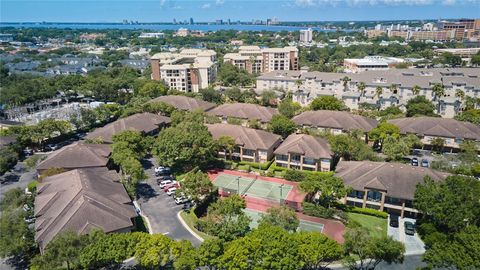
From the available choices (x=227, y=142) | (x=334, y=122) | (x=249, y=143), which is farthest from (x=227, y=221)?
(x=334, y=122)

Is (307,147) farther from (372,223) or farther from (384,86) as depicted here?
(384,86)

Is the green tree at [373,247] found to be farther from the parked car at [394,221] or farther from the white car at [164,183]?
the white car at [164,183]

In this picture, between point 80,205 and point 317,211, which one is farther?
point 317,211

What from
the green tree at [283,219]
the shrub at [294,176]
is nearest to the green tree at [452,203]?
the green tree at [283,219]

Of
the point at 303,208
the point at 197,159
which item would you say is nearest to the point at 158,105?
the point at 197,159

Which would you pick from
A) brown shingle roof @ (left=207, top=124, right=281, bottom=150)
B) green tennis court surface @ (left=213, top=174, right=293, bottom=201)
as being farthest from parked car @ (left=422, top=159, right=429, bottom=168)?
brown shingle roof @ (left=207, top=124, right=281, bottom=150)
